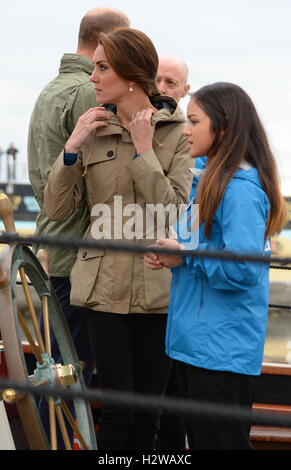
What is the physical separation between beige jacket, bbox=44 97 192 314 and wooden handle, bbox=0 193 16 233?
0.96ft

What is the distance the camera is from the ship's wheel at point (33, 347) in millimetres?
1504

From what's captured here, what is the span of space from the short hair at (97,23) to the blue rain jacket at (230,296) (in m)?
0.95

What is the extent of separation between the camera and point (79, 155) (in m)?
2.06

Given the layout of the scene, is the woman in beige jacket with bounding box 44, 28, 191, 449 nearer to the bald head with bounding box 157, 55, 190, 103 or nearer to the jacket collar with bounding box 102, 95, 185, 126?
the jacket collar with bounding box 102, 95, 185, 126

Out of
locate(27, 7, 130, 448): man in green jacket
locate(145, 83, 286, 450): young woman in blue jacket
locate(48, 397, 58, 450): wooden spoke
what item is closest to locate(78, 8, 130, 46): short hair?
locate(27, 7, 130, 448): man in green jacket

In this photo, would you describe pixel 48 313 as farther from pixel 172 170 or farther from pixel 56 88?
pixel 56 88

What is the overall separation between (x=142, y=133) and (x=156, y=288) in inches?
17.4

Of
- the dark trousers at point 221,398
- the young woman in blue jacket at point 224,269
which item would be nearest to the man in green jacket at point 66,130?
the young woman in blue jacket at point 224,269

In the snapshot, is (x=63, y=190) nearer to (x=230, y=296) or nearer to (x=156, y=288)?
(x=156, y=288)

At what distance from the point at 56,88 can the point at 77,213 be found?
434 mm

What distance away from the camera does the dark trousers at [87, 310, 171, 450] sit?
198 cm

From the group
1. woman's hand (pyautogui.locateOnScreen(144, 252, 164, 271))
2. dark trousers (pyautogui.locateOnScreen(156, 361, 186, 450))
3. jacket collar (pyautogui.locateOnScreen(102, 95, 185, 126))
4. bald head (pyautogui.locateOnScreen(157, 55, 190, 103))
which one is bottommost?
dark trousers (pyautogui.locateOnScreen(156, 361, 186, 450))

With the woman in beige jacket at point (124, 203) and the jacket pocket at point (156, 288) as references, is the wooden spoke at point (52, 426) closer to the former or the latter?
the woman in beige jacket at point (124, 203)
